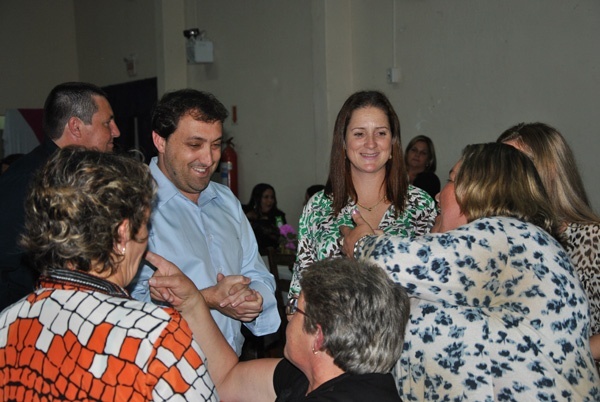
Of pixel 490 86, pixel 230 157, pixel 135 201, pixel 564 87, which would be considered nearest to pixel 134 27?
pixel 230 157

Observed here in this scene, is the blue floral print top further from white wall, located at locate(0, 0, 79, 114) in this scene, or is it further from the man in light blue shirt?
white wall, located at locate(0, 0, 79, 114)

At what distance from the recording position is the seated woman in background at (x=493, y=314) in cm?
171

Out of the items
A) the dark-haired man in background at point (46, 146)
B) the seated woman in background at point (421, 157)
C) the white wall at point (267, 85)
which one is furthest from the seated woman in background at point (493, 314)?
the white wall at point (267, 85)

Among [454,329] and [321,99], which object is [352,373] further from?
[321,99]

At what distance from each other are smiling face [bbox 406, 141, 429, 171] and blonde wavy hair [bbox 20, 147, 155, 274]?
481 cm

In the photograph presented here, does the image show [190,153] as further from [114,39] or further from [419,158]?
[114,39]

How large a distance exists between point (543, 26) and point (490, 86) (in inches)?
26.5

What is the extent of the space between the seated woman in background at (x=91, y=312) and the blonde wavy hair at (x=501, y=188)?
96cm

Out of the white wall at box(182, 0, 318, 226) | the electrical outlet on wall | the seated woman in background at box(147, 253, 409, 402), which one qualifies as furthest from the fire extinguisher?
the seated woman in background at box(147, 253, 409, 402)

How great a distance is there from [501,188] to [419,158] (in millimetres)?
4170

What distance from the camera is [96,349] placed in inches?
49.1

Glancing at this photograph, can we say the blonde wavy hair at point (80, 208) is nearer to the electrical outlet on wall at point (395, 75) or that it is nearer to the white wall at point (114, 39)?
the electrical outlet on wall at point (395, 75)

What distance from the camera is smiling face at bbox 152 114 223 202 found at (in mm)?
2443

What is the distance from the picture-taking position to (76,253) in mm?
1320
